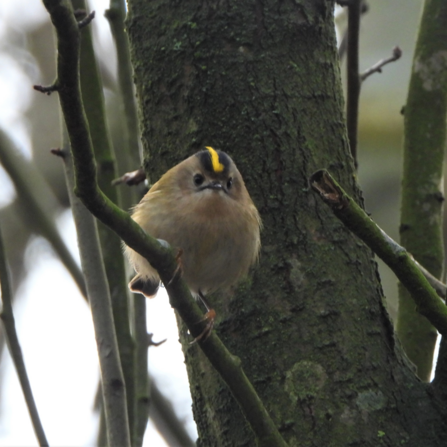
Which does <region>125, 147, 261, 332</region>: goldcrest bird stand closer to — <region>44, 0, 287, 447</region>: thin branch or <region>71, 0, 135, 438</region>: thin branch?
<region>71, 0, 135, 438</region>: thin branch

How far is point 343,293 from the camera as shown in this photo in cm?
276

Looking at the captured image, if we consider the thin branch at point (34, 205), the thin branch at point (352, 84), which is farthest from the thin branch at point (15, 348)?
the thin branch at point (352, 84)

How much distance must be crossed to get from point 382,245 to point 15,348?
175 cm

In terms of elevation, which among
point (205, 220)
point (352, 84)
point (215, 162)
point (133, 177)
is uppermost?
point (352, 84)

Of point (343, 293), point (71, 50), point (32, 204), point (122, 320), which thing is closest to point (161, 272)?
point (71, 50)

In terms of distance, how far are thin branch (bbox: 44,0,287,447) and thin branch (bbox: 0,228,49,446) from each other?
1171mm

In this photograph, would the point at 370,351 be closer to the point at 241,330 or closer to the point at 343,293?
the point at 343,293

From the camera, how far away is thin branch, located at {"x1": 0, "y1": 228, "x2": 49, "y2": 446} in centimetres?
301

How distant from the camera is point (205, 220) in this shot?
3244mm

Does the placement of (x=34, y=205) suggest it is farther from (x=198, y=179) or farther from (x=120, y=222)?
(x=120, y=222)

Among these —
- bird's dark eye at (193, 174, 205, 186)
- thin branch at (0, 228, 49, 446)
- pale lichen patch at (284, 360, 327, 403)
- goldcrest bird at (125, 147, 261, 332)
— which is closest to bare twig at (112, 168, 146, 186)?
goldcrest bird at (125, 147, 261, 332)

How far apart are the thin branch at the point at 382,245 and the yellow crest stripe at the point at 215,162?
104 cm

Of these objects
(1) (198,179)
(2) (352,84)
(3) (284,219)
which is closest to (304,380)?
(3) (284,219)

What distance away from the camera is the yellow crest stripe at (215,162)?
306 centimetres
